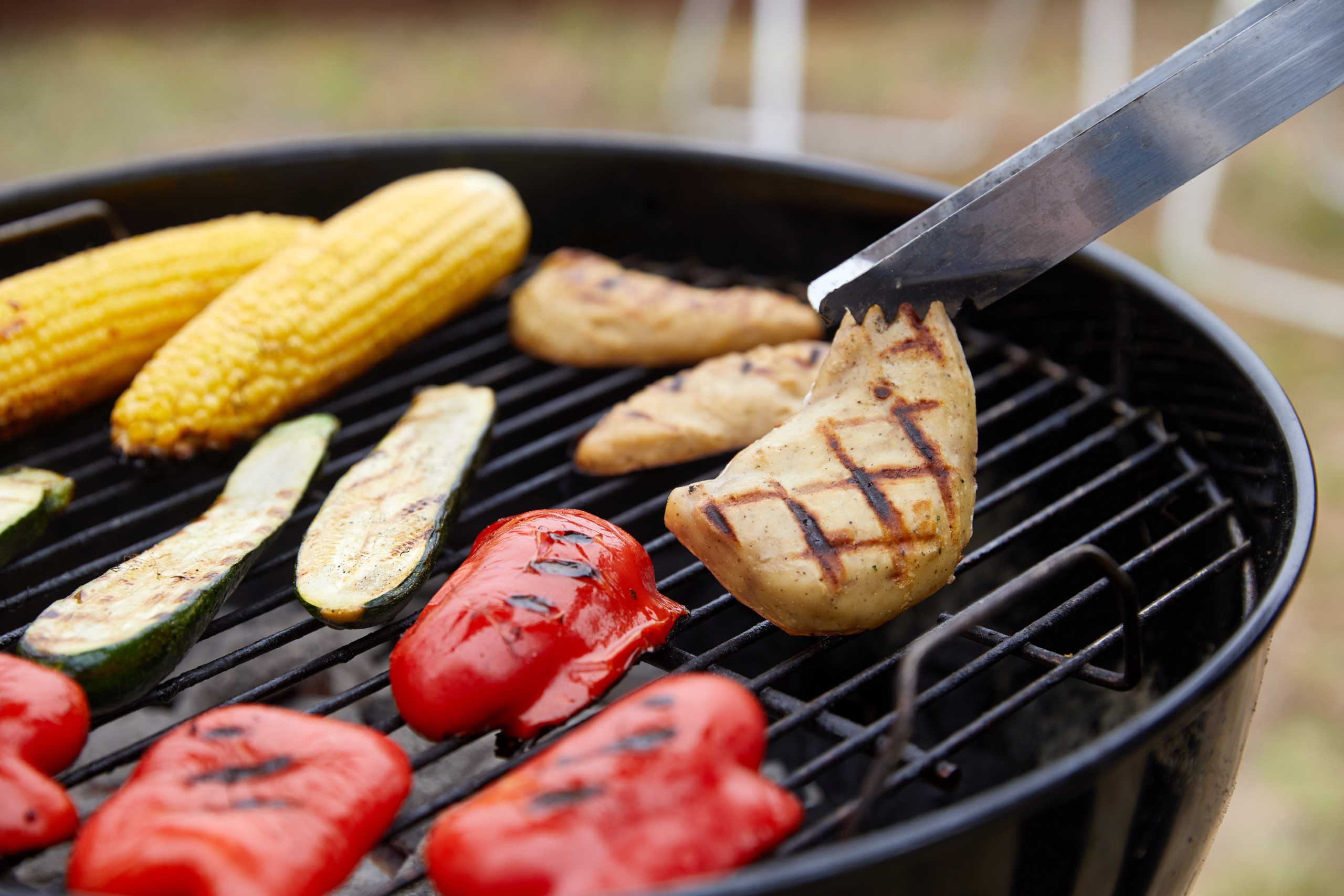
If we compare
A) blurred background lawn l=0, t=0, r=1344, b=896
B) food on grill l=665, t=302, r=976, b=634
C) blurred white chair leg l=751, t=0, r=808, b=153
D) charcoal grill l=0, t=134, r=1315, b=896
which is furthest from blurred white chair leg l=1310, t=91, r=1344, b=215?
food on grill l=665, t=302, r=976, b=634

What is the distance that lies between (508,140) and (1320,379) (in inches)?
162

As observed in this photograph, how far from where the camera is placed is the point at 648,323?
103 inches

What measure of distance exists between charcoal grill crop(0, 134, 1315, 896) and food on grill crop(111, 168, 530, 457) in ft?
0.36

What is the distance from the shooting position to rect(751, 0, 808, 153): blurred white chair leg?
7121 millimetres

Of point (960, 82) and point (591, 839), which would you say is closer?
point (591, 839)

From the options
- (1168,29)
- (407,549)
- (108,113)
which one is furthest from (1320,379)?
(108,113)

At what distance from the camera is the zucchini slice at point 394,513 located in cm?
170

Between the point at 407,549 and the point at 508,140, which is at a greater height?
the point at 508,140

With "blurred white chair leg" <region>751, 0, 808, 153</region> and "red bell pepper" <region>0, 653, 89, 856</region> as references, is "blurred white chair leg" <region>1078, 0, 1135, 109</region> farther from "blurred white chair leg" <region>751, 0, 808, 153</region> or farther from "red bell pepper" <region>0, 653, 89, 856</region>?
"red bell pepper" <region>0, 653, 89, 856</region>

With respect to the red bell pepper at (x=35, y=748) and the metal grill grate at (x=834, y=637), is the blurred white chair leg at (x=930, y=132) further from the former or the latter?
the red bell pepper at (x=35, y=748)

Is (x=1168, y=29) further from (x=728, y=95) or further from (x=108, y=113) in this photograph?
(x=108, y=113)

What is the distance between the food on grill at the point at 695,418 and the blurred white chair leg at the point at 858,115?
206 inches

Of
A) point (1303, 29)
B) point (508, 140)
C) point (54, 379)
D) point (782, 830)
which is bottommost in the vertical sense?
point (782, 830)

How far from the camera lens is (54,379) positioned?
2.31m
